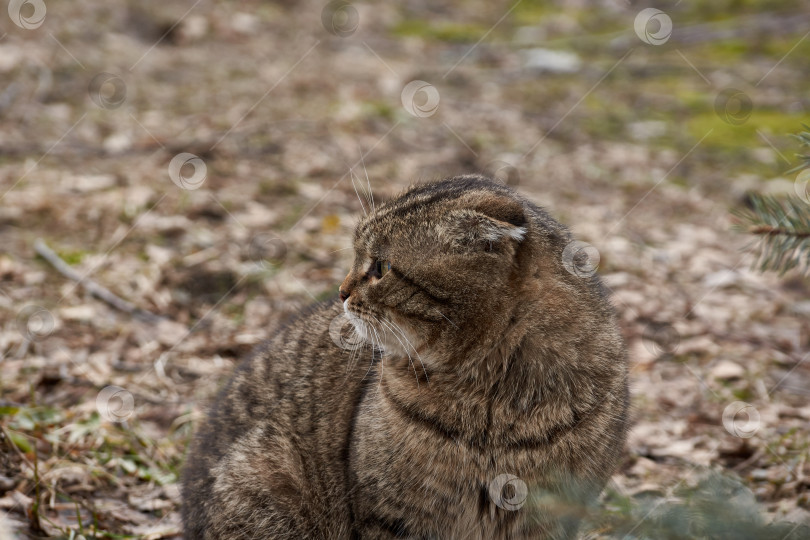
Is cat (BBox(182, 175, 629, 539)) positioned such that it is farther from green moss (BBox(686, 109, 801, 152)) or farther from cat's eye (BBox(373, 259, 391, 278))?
green moss (BBox(686, 109, 801, 152))

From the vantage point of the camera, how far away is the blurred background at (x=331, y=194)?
405 centimetres

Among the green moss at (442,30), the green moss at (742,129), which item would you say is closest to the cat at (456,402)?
the green moss at (742,129)

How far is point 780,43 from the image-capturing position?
35.0 feet

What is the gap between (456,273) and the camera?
2.96 meters

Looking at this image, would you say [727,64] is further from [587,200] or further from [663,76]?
[587,200]

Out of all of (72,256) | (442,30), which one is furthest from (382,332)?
(442,30)

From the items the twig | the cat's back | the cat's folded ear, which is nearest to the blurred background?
the twig

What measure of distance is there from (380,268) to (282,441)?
882 mm

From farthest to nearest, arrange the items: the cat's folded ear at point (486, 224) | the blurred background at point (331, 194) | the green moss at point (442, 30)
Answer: the green moss at point (442, 30) < the blurred background at point (331, 194) < the cat's folded ear at point (486, 224)

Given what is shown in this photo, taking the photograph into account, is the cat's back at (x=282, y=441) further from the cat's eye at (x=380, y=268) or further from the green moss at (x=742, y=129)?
the green moss at (x=742, y=129)

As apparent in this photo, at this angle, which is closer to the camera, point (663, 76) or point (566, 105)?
point (566, 105)

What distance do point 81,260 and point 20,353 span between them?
3.29 ft

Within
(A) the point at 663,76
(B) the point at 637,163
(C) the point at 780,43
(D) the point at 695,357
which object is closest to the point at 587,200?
(B) the point at 637,163

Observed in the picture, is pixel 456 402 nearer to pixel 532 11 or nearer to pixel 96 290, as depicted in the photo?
pixel 96 290
